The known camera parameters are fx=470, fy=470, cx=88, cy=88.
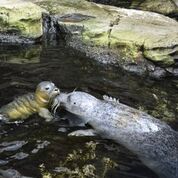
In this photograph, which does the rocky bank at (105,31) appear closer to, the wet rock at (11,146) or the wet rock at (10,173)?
the wet rock at (11,146)

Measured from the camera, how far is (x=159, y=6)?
16.5 m

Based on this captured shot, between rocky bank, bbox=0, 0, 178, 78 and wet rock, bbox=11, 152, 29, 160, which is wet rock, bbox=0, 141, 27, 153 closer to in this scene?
wet rock, bbox=11, 152, 29, 160

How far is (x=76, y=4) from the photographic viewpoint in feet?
45.3

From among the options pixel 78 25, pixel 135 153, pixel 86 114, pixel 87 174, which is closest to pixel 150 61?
pixel 78 25

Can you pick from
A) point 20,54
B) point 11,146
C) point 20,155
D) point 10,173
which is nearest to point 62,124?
point 11,146

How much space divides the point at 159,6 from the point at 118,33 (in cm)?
549

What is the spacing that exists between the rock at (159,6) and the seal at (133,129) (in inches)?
350

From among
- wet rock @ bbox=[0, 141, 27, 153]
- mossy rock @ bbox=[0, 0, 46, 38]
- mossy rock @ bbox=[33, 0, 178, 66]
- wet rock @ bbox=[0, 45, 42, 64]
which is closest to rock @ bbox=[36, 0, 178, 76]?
mossy rock @ bbox=[33, 0, 178, 66]

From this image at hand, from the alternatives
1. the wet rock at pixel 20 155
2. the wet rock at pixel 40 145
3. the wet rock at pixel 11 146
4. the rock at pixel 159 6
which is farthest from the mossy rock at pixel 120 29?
the wet rock at pixel 20 155

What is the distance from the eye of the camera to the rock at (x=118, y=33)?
35.7 ft

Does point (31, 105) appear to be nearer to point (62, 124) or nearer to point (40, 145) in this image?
point (62, 124)

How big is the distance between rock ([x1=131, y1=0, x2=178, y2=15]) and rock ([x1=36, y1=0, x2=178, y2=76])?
309 cm

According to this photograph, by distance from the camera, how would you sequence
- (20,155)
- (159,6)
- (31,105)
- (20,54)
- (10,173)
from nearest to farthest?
1. (10,173)
2. (20,155)
3. (31,105)
4. (20,54)
5. (159,6)

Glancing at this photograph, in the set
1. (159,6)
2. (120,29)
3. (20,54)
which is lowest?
(20,54)
